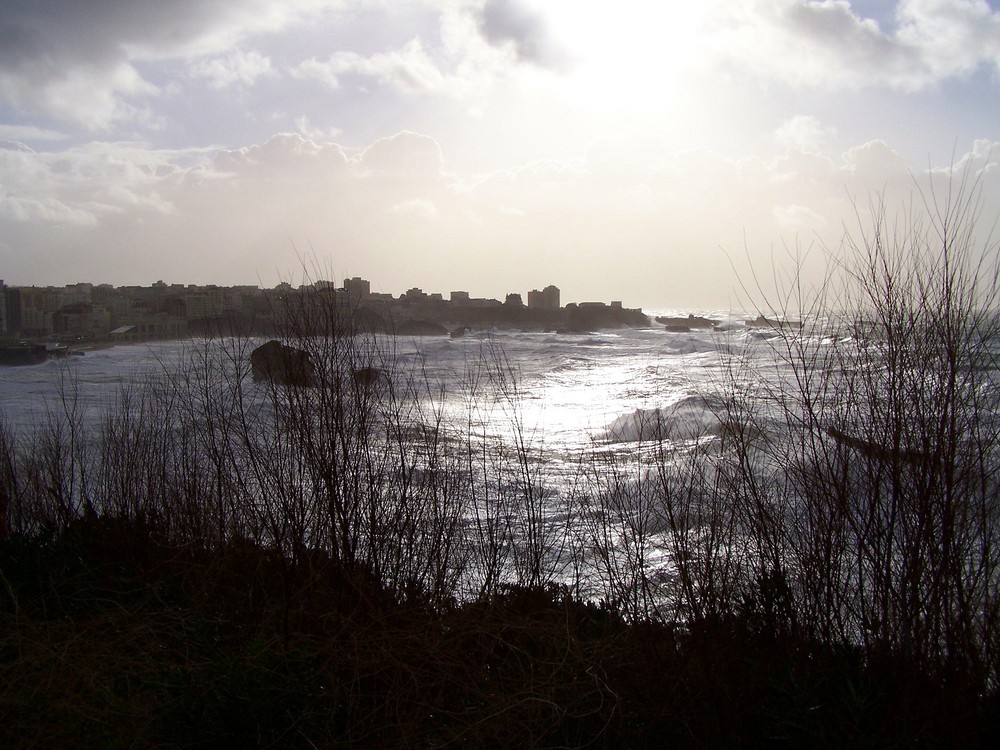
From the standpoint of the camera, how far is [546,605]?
4.63 meters

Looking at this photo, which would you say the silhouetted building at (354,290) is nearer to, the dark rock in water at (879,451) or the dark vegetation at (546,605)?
the dark vegetation at (546,605)

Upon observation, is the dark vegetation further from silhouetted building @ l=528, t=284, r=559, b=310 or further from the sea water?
silhouetted building @ l=528, t=284, r=559, b=310

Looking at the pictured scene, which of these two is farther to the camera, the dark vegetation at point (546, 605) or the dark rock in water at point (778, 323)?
the dark rock in water at point (778, 323)

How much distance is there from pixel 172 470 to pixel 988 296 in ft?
22.4

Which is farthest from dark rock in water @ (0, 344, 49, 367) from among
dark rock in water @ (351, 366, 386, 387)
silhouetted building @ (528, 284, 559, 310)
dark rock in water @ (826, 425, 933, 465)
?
silhouetted building @ (528, 284, 559, 310)

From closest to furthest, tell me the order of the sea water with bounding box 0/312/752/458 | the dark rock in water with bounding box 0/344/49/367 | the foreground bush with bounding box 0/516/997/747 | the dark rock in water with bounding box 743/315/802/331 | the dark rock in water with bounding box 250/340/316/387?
the foreground bush with bounding box 0/516/997/747, the dark rock in water with bounding box 743/315/802/331, the dark rock in water with bounding box 250/340/316/387, the sea water with bounding box 0/312/752/458, the dark rock in water with bounding box 0/344/49/367

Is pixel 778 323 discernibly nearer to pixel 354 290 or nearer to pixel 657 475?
pixel 657 475

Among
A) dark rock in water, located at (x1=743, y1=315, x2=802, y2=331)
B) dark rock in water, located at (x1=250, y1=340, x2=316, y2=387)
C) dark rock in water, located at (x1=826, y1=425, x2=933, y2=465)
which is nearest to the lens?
dark rock in water, located at (x1=826, y1=425, x2=933, y2=465)

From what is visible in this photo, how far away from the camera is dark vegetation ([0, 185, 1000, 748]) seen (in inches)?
129

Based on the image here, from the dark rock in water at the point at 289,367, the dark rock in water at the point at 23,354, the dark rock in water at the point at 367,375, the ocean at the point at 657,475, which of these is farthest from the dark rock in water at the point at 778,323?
the dark rock in water at the point at 23,354

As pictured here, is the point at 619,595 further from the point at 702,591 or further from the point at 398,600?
the point at 398,600

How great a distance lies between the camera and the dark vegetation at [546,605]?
3275mm

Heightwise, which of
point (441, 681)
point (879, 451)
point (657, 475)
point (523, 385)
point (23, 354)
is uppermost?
point (23, 354)

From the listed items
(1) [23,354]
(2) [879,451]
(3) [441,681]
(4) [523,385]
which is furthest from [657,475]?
(4) [523,385]
